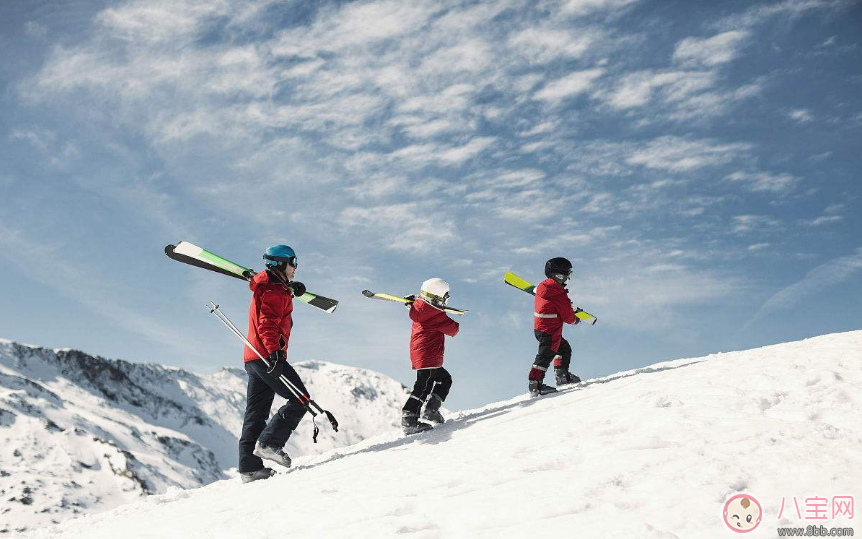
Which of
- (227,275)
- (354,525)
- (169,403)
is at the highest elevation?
(169,403)

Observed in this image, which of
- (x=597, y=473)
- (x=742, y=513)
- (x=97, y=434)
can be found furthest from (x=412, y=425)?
(x=97, y=434)

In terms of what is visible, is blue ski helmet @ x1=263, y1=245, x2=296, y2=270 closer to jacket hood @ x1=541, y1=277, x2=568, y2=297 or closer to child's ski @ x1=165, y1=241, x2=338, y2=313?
child's ski @ x1=165, y1=241, x2=338, y2=313

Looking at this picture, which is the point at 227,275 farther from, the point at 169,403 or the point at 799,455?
the point at 169,403

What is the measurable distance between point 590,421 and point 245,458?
4.49 m

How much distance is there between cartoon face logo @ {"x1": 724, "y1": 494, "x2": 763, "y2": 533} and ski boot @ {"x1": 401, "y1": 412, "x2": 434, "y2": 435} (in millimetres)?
5586

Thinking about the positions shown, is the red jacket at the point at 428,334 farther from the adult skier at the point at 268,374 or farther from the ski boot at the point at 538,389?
the adult skier at the point at 268,374

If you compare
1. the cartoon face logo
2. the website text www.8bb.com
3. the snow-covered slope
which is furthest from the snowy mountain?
the website text www.8bb.com

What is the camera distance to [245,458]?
830 cm

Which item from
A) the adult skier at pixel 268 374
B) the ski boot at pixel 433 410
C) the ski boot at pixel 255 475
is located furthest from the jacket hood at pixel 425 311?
the ski boot at pixel 255 475

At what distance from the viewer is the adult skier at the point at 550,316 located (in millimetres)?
11000

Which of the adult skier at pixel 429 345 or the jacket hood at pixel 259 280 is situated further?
the adult skier at pixel 429 345

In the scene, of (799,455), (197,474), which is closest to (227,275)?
(799,455)

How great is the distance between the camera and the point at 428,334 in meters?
9.80

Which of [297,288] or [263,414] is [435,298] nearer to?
[297,288]
